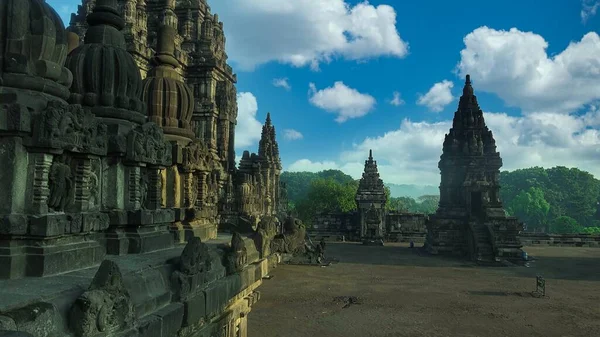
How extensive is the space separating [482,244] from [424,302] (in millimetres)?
13361

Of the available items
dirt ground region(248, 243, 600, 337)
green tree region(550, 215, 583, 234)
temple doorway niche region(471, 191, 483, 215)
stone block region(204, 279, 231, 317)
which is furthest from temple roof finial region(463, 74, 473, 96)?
green tree region(550, 215, 583, 234)

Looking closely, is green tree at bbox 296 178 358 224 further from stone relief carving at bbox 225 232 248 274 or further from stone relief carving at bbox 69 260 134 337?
stone relief carving at bbox 69 260 134 337

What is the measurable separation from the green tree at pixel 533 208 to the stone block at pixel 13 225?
270ft

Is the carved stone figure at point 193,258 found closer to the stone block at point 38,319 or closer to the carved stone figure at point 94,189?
the carved stone figure at point 94,189

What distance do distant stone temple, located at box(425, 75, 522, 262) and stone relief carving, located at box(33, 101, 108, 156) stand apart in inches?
911

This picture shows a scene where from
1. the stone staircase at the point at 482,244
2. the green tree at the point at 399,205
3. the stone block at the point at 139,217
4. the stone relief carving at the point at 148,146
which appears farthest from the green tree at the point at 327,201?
the stone block at the point at 139,217

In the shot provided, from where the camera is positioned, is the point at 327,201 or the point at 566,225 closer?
the point at 327,201

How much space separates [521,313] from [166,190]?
33.3 feet

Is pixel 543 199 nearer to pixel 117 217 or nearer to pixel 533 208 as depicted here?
pixel 533 208

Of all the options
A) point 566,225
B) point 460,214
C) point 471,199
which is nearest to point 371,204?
point 460,214

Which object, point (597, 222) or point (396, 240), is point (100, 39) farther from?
point (597, 222)

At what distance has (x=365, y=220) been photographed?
34625mm

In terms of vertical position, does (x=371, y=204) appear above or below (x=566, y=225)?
above

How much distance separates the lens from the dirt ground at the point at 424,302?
403 inches
